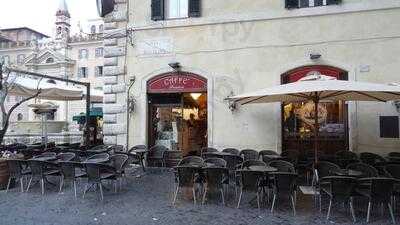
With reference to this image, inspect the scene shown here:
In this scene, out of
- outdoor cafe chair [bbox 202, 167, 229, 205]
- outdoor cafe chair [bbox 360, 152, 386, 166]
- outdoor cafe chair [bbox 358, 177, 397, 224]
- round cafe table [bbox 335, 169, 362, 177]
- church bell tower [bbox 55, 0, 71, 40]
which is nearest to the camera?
outdoor cafe chair [bbox 358, 177, 397, 224]

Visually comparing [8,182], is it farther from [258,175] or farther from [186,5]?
[186,5]

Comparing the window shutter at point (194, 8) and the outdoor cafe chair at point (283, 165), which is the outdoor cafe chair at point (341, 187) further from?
the window shutter at point (194, 8)

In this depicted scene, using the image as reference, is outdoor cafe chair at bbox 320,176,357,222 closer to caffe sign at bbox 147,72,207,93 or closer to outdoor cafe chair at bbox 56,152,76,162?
outdoor cafe chair at bbox 56,152,76,162

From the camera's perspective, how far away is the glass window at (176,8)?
1409 cm

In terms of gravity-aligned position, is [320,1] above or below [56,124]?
above

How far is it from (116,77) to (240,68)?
4.22 meters

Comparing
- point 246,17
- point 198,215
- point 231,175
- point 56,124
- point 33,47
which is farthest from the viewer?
point 33,47

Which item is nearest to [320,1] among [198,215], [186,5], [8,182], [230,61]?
[230,61]

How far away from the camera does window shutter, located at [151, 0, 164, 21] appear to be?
14188 mm

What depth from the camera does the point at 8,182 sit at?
34.3 feet

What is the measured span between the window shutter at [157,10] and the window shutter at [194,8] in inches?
38.8

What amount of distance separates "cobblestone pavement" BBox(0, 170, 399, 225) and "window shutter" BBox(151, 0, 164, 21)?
640 centimetres

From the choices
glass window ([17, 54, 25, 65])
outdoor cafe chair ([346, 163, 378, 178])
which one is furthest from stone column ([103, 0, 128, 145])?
glass window ([17, 54, 25, 65])

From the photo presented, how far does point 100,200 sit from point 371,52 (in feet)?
26.6
